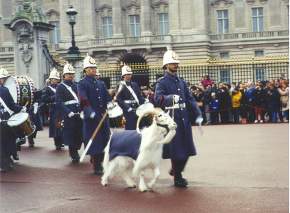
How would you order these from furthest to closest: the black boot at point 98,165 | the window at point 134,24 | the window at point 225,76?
the window at point 134,24 → the window at point 225,76 → the black boot at point 98,165

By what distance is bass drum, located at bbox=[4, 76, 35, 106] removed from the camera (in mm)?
12206

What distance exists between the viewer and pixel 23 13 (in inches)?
930

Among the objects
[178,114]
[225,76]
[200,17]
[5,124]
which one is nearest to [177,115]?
[178,114]

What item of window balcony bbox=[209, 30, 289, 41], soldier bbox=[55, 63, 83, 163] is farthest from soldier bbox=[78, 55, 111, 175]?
window balcony bbox=[209, 30, 289, 41]

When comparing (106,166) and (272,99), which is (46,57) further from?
(106,166)

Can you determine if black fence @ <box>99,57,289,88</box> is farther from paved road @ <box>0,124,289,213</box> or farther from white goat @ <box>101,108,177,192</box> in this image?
white goat @ <box>101,108,177,192</box>

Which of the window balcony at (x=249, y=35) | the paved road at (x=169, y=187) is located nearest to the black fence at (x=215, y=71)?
the window balcony at (x=249, y=35)

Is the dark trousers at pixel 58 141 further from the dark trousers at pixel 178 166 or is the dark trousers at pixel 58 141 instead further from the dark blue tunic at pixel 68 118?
the dark trousers at pixel 178 166

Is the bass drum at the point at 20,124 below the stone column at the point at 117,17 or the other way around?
below

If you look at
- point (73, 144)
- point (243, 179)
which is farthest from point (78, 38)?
point (243, 179)

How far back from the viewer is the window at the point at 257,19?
54.3m

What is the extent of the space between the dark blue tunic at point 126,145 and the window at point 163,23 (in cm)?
4692

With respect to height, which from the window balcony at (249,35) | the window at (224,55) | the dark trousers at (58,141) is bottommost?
the dark trousers at (58,141)

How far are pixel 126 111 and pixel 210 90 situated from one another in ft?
37.9
